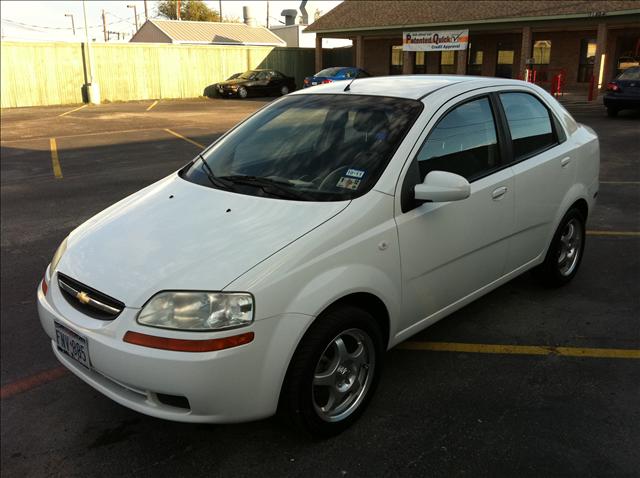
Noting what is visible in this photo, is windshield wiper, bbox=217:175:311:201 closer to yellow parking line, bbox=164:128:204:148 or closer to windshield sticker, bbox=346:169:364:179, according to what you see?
windshield sticker, bbox=346:169:364:179

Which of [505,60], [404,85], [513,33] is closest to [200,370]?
[404,85]

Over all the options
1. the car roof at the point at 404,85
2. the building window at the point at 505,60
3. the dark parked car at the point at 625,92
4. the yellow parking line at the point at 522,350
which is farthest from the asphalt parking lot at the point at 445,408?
the building window at the point at 505,60

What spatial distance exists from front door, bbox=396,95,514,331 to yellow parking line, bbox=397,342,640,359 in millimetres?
437

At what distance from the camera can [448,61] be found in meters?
32.3

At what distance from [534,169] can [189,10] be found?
218ft

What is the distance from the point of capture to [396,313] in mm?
3240

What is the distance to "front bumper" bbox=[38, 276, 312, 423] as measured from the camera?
99.8 inches

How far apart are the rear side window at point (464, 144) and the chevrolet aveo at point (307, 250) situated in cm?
1

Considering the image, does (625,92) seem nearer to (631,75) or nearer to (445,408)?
(631,75)

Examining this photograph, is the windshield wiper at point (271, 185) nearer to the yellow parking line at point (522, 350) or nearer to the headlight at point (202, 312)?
the headlight at point (202, 312)

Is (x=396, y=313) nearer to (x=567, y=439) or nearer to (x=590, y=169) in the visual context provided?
(x=567, y=439)

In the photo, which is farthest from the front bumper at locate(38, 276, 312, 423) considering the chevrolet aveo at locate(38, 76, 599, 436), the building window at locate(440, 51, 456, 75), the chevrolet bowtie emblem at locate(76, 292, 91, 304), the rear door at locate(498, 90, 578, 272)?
the building window at locate(440, 51, 456, 75)

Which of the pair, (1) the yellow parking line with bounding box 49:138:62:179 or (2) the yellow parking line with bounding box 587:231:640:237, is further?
(1) the yellow parking line with bounding box 49:138:62:179

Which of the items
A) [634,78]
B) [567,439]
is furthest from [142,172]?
[634,78]
